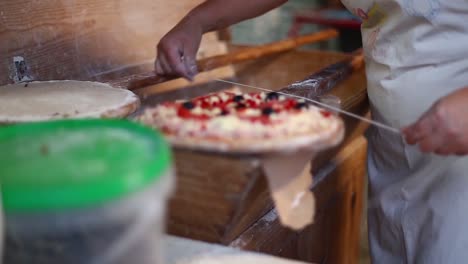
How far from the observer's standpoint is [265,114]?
1.12 m

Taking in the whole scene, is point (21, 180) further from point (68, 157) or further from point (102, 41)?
point (102, 41)

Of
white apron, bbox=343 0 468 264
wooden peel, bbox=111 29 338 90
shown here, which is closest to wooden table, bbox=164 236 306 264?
wooden peel, bbox=111 29 338 90

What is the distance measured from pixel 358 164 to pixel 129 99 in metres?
1.20

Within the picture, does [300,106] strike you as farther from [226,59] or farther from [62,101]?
[226,59]

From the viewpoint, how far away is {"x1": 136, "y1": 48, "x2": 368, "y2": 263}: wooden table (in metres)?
1.09

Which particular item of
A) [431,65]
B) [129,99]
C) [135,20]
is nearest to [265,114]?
[129,99]

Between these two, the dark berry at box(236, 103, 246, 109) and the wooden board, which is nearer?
the dark berry at box(236, 103, 246, 109)

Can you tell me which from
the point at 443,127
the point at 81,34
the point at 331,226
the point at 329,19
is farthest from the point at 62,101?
the point at 329,19

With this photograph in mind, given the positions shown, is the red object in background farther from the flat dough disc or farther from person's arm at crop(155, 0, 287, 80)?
the flat dough disc

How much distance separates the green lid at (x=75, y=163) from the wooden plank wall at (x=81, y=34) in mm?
1031

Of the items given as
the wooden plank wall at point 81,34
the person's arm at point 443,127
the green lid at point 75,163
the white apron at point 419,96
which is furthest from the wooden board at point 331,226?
the wooden plank wall at point 81,34

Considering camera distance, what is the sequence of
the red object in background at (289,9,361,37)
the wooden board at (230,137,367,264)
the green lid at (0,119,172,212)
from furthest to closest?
the red object in background at (289,9,361,37)
the wooden board at (230,137,367,264)
the green lid at (0,119,172,212)

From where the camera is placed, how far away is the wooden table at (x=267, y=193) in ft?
3.58

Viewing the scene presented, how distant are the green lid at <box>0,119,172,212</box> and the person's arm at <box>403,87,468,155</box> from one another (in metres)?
0.67
